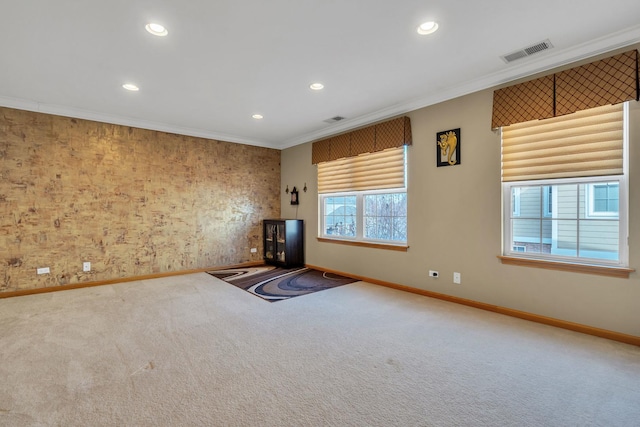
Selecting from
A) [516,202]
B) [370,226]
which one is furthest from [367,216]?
[516,202]

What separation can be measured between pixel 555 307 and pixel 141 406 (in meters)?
3.51

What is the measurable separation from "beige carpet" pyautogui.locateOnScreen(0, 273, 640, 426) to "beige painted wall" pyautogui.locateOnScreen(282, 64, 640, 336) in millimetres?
253

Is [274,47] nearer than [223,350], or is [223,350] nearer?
[223,350]

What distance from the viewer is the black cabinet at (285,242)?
5742 mm

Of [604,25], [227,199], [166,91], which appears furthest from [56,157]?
[604,25]

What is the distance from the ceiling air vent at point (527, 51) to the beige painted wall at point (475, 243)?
1.58ft

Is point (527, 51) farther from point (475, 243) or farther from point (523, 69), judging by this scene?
point (475, 243)

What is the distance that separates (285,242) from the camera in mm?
5730

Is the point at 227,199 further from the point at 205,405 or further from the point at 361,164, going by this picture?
the point at 205,405

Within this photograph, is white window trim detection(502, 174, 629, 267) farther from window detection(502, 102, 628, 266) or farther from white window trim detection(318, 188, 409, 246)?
white window trim detection(318, 188, 409, 246)

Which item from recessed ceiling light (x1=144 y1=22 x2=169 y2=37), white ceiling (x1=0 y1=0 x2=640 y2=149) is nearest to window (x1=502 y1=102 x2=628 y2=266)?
white ceiling (x1=0 y1=0 x2=640 y2=149)

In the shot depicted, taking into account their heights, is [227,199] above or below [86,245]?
above

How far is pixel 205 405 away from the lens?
5.82 ft

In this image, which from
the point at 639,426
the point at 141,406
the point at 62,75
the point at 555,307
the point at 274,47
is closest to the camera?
the point at 639,426
